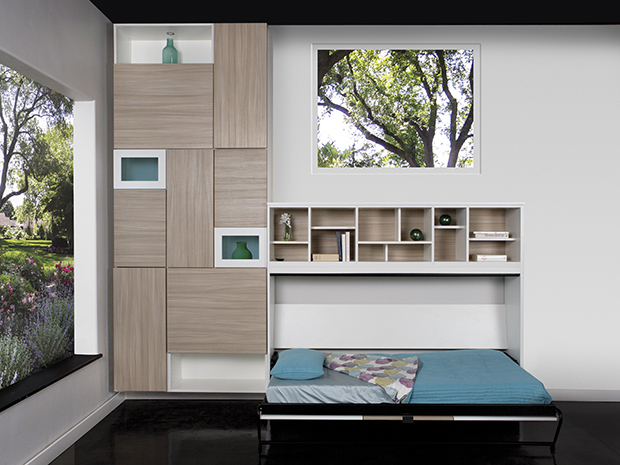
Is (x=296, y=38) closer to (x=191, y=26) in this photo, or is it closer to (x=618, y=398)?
(x=191, y=26)

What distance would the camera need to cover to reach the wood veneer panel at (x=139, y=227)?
3521mm

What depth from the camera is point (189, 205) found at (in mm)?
3516

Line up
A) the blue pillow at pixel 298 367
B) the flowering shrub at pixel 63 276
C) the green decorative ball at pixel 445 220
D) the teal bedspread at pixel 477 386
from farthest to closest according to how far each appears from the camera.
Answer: the green decorative ball at pixel 445 220 → the flowering shrub at pixel 63 276 → the blue pillow at pixel 298 367 → the teal bedspread at pixel 477 386

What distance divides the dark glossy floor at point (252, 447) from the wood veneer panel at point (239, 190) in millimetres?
1525

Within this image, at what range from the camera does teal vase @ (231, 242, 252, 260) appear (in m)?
3.52

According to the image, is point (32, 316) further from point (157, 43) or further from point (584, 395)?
point (584, 395)

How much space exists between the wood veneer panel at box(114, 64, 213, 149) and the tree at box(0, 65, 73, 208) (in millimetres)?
556

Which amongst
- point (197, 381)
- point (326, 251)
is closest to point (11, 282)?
point (197, 381)

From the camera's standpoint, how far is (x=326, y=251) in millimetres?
3799

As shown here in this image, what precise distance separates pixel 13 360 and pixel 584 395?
14.4 ft

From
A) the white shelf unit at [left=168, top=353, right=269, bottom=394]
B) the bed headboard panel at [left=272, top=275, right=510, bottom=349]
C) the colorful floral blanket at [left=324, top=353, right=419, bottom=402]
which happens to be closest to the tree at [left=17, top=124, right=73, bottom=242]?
the white shelf unit at [left=168, top=353, right=269, bottom=394]

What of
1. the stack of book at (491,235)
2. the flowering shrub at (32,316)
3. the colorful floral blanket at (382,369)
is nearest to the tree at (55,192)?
the flowering shrub at (32,316)

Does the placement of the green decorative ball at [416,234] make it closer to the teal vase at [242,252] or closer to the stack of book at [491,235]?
the stack of book at [491,235]

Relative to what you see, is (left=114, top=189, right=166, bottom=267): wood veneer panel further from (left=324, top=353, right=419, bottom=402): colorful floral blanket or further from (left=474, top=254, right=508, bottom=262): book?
(left=474, top=254, right=508, bottom=262): book
